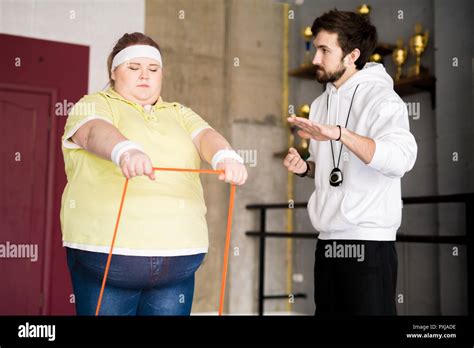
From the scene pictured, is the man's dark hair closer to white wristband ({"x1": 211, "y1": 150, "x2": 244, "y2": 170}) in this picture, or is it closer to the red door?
white wristband ({"x1": 211, "y1": 150, "x2": 244, "y2": 170})

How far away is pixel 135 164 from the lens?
3.00 feet

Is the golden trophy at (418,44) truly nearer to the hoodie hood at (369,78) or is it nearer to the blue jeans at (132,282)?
the hoodie hood at (369,78)

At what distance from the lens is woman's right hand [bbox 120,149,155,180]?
36.1 inches

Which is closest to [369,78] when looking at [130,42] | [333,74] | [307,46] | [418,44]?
[333,74]

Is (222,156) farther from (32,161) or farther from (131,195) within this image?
(32,161)

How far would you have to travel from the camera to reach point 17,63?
1.43m

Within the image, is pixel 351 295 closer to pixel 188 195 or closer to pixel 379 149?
pixel 379 149

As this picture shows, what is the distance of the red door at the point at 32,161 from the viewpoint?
1422 millimetres

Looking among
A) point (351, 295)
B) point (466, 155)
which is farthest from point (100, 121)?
point (466, 155)

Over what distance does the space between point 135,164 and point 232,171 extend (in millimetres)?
184

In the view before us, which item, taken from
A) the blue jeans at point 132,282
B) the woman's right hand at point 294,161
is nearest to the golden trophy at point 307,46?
the woman's right hand at point 294,161

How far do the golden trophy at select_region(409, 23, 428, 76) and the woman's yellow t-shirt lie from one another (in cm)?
145

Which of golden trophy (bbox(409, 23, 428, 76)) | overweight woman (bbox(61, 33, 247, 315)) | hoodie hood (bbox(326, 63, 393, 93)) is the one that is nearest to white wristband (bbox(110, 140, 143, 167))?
overweight woman (bbox(61, 33, 247, 315))

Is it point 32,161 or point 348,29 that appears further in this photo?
point 32,161
